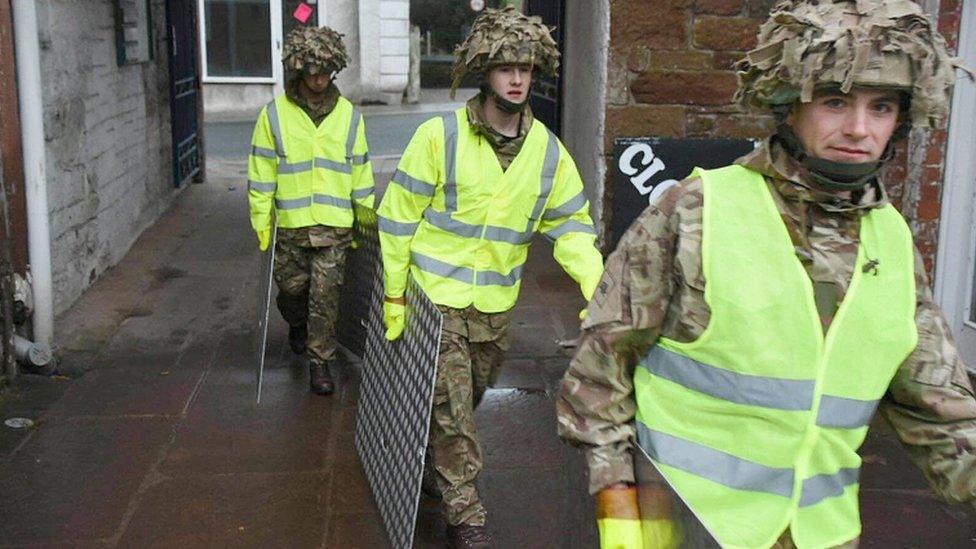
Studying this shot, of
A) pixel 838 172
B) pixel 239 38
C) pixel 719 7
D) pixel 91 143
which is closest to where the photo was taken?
pixel 838 172

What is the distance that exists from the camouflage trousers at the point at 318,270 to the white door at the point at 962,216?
305 cm

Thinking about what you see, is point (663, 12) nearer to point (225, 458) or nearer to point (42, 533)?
point (225, 458)

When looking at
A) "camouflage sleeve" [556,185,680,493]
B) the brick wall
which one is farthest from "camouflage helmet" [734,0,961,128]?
the brick wall

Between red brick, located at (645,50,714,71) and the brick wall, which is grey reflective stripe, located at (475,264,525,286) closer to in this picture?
the brick wall

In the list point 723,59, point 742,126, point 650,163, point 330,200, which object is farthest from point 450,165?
point 742,126

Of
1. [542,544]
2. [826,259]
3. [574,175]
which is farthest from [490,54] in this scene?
[826,259]

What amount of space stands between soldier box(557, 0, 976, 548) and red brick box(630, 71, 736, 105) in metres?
4.31

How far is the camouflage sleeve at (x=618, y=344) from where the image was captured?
7.16 ft

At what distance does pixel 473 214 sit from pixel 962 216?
9.54ft

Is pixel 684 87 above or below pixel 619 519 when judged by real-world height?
above

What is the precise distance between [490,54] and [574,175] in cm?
54

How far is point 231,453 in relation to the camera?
5.11 meters

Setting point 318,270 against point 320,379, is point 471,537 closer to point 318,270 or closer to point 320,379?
point 320,379

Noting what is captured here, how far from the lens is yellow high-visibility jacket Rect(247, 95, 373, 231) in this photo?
5938 mm
